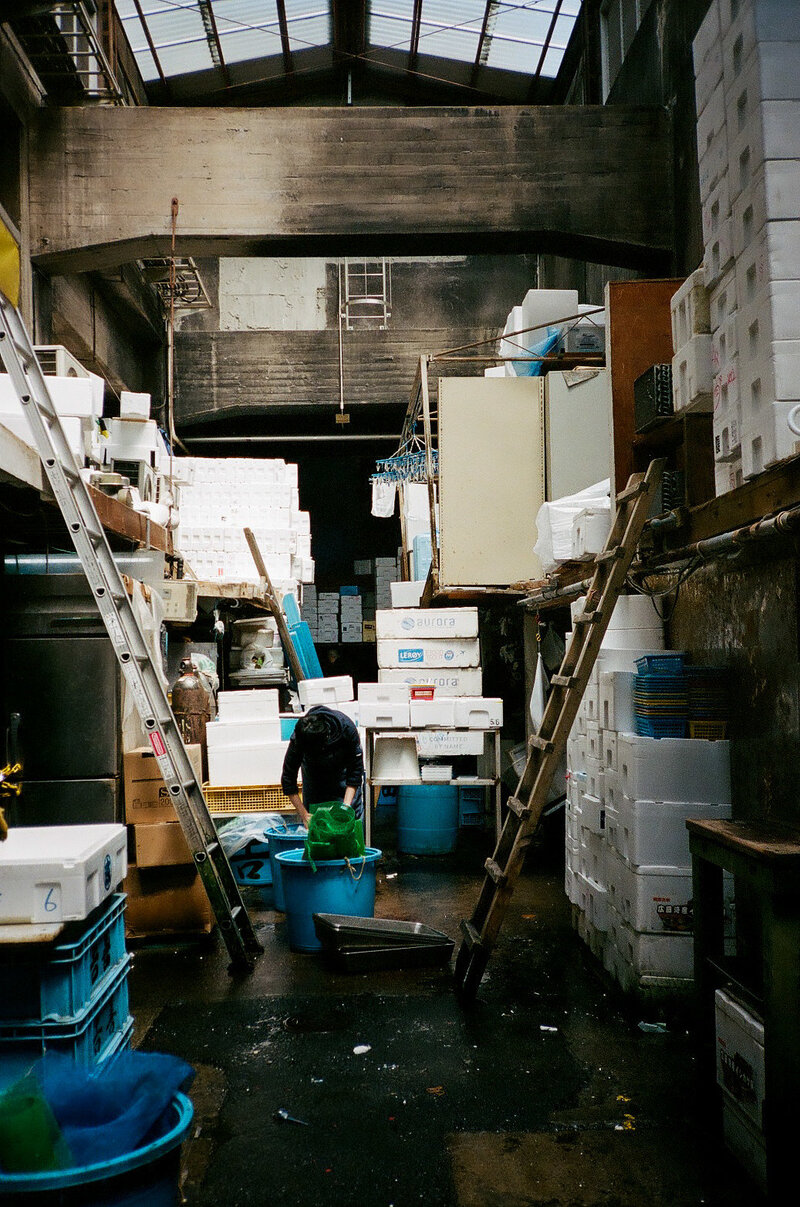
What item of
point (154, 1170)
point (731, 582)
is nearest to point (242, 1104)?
point (154, 1170)

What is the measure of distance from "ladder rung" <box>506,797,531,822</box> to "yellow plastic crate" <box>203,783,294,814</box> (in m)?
2.68

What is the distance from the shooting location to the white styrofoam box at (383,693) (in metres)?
8.35

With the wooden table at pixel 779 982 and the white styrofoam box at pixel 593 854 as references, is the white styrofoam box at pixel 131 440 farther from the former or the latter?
the wooden table at pixel 779 982

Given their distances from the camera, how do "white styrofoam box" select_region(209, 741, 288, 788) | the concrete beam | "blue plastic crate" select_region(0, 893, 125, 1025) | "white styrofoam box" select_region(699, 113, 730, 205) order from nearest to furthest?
"blue plastic crate" select_region(0, 893, 125, 1025) < "white styrofoam box" select_region(699, 113, 730, 205) < "white styrofoam box" select_region(209, 741, 288, 788) < the concrete beam

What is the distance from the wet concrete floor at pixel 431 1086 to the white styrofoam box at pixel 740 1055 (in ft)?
0.89

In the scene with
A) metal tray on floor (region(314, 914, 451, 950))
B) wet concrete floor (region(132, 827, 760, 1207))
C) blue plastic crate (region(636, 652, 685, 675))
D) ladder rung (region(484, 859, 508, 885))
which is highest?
blue plastic crate (region(636, 652, 685, 675))

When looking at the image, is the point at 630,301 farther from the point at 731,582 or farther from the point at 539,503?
the point at 539,503

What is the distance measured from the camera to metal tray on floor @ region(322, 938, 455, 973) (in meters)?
5.30

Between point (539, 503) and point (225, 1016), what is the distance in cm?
578

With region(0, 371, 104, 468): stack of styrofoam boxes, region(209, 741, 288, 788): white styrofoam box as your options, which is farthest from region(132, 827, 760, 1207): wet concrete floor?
region(0, 371, 104, 468): stack of styrofoam boxes

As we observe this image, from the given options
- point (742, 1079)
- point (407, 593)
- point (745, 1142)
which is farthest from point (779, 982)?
point (407, 593)

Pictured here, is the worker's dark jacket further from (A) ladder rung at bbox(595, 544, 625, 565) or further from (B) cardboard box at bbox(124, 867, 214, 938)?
(A) ladder rung at bbox(595, 544, 625, 565)

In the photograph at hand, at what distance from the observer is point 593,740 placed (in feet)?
18.0

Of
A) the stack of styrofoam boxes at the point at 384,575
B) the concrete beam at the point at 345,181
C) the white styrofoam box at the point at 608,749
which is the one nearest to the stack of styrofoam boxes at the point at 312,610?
the stack of styrofoam boxes at the point at 384,575
